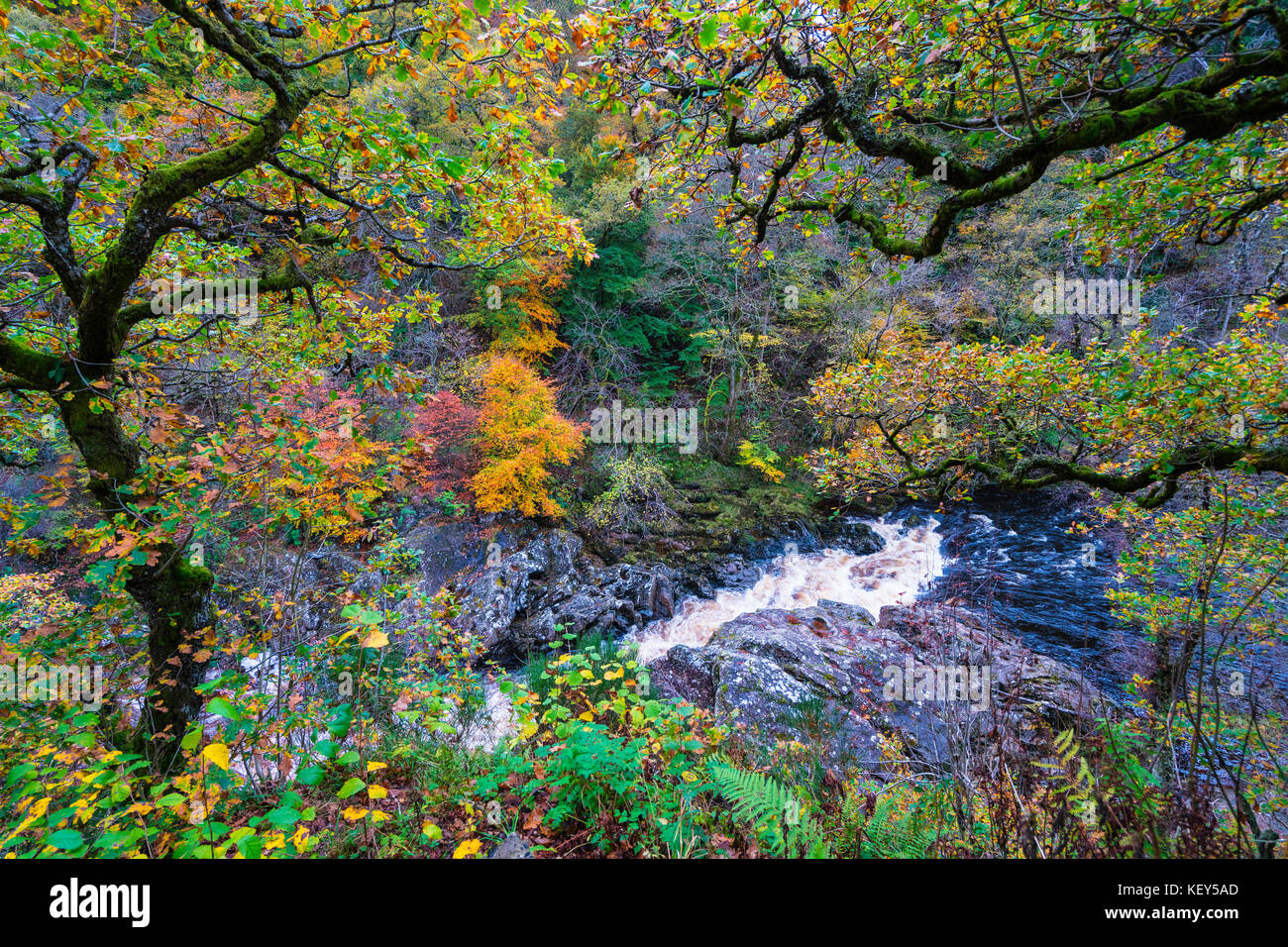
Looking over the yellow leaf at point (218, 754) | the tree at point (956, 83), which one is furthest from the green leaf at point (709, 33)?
the yellow leaf at point (218, 754)

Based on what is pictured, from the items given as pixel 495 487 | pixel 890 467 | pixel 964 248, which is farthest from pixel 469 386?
pixel 964 248

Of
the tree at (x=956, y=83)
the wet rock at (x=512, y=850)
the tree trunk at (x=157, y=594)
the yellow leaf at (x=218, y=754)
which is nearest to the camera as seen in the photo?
the yellow leaf at (x=218, y=754)

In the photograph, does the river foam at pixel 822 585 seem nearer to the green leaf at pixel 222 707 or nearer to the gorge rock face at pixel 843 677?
the gorge rock face at pixel 843 677

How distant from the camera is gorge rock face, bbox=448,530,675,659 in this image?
9.05 m

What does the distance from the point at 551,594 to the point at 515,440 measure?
12.4 ft

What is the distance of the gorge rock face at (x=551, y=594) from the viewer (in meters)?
9.05

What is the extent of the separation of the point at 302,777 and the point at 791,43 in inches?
207

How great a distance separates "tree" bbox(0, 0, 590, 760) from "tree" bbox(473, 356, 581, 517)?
6402 mm

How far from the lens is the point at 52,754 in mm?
2250

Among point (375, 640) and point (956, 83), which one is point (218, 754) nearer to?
point (375, 640)

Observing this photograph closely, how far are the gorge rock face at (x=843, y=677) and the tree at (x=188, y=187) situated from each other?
4.89m

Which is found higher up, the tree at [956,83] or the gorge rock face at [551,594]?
the tree at [956,83]

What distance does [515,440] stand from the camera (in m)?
10.8

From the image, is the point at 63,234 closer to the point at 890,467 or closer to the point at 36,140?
the point at 36,140
